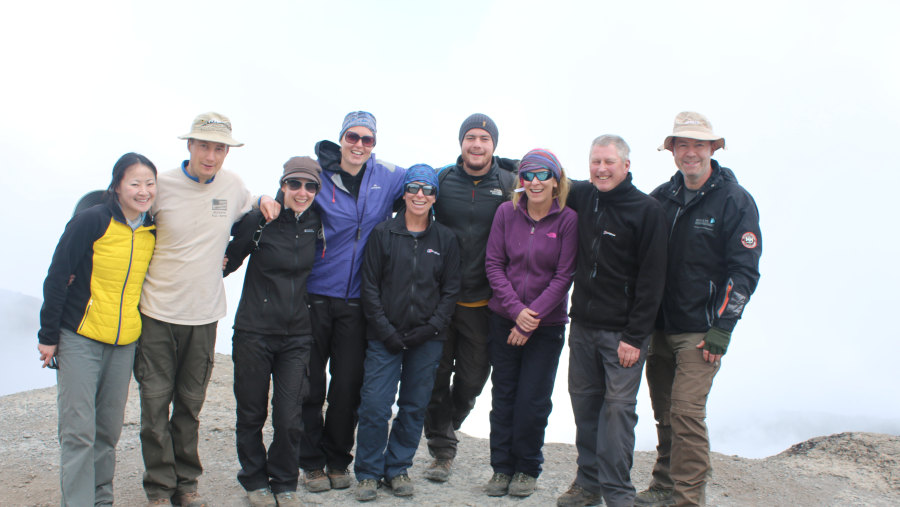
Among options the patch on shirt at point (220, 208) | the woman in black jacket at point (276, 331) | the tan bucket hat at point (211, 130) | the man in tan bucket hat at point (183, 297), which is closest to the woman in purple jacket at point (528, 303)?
the woman in black jacket at point (276, 331)

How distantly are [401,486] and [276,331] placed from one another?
2044mm

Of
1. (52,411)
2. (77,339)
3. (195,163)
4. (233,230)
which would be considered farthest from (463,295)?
(52,411)

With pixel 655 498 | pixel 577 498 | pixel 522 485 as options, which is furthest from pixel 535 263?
pixel 655 498

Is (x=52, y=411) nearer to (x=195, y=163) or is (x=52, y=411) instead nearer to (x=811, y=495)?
(x=195, y=163)

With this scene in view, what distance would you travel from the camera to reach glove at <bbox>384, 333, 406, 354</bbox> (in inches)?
239

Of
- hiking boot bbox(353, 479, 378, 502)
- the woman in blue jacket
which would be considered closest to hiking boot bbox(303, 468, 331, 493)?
the woman in blue jacket

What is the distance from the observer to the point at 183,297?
5.61 metres

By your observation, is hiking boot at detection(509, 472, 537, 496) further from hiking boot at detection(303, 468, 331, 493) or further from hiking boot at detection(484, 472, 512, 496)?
hiking boot at detection(303, 468, 331, 493)

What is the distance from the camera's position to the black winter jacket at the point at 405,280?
614cm

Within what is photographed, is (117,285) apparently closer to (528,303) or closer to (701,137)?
(528,303)

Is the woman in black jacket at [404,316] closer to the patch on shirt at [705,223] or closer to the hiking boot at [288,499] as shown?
the hiking boot at [288,499]

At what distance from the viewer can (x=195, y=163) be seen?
5.69 metres

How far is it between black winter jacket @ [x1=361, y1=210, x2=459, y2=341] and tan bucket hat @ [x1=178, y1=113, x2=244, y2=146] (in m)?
1.62

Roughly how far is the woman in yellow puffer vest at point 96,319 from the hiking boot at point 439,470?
322cm
